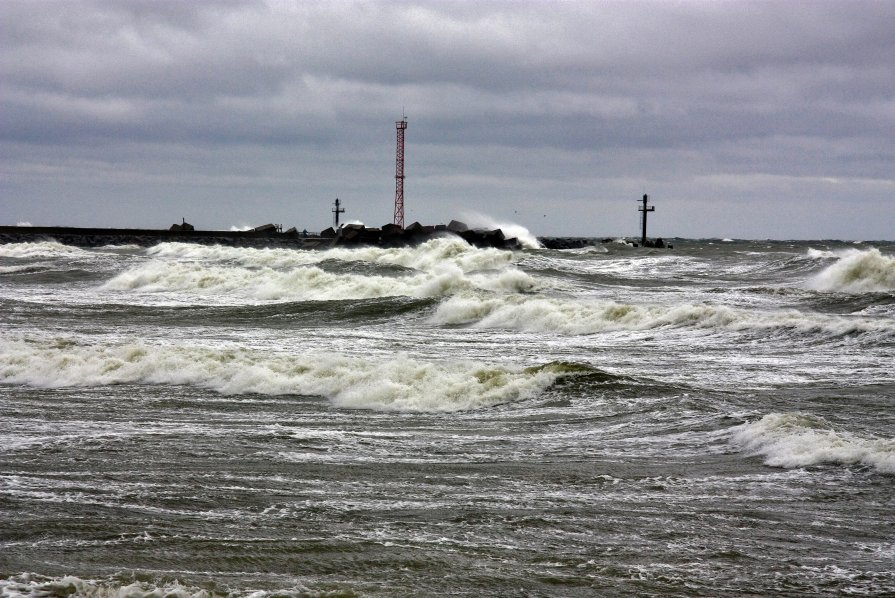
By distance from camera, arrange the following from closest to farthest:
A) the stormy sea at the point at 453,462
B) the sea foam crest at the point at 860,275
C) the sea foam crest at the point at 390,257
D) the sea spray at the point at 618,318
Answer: the stormy sea at the point at 453,462, the sea spray at the point at 618,318, the sea foam crest at the point at 860,275, the sea foam crest at the point at 390,257

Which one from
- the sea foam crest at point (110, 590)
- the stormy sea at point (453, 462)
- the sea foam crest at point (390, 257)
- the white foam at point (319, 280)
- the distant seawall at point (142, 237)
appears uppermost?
the distant seawall at point (142, 237)

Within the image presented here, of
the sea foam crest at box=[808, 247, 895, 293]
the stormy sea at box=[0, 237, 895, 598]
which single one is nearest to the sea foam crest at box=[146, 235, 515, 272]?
the sea foam crest at box=[808, 247, 895, 293]

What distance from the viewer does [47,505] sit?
740cm

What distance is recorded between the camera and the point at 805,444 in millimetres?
9094

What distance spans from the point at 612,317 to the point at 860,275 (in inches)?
492

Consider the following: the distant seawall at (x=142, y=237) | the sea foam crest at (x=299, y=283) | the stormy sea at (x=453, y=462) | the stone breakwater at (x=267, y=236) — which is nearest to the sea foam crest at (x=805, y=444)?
the stormy sea at (x=453, y=462)

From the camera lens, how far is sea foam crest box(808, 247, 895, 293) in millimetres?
30109

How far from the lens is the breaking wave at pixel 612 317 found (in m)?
19.0

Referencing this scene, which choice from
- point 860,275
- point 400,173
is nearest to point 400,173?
point 400,173

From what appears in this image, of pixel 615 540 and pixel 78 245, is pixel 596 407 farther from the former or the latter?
pixel 78 245

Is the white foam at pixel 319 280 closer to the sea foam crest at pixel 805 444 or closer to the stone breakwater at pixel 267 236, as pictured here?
the stone breakwater at pixel 267 236

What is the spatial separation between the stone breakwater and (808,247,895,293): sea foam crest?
31.2 meters

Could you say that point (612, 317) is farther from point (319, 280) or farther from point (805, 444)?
point (319, 280)

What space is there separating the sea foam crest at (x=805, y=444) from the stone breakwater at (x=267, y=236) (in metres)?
50.5
